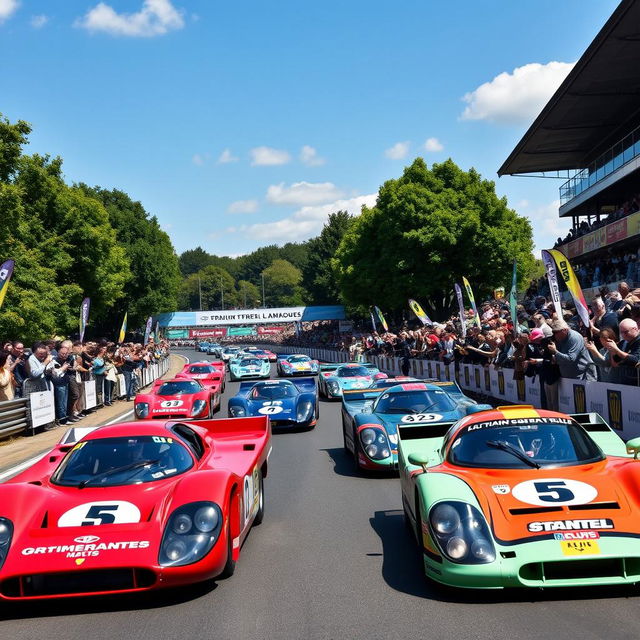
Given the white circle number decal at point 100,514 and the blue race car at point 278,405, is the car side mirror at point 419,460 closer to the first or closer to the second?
the white circle number decal at point 100,514

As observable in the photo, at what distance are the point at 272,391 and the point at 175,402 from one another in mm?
2429

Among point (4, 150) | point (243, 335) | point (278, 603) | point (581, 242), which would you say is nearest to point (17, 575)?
point (278, 603)

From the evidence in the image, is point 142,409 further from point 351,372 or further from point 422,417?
point 422,417

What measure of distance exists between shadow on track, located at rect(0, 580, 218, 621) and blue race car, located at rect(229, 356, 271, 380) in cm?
3133

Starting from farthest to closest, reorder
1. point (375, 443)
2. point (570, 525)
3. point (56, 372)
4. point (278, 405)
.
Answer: point (56, 372) < point (278, 405) < point (375, 443) < point (570, 525)

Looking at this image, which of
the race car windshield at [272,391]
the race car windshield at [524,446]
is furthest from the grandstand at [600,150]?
the race car windshield at [524,446]

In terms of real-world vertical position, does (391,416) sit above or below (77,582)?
above

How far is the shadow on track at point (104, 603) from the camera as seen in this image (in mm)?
5477

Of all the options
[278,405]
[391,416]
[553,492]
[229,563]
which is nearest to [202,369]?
[278,405]

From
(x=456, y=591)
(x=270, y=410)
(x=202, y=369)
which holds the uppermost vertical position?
(x=202, y=369)

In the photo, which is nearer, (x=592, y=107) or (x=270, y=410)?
(x=270, y=410)

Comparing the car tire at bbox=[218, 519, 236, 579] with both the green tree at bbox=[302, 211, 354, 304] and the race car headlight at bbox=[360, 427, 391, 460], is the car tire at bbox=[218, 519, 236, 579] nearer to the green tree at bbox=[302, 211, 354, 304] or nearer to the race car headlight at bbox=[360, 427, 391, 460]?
the race car headlight at bbox=[360, 427, 391, 460]

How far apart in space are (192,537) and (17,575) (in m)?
1.17

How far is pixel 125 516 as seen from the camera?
5961mm
